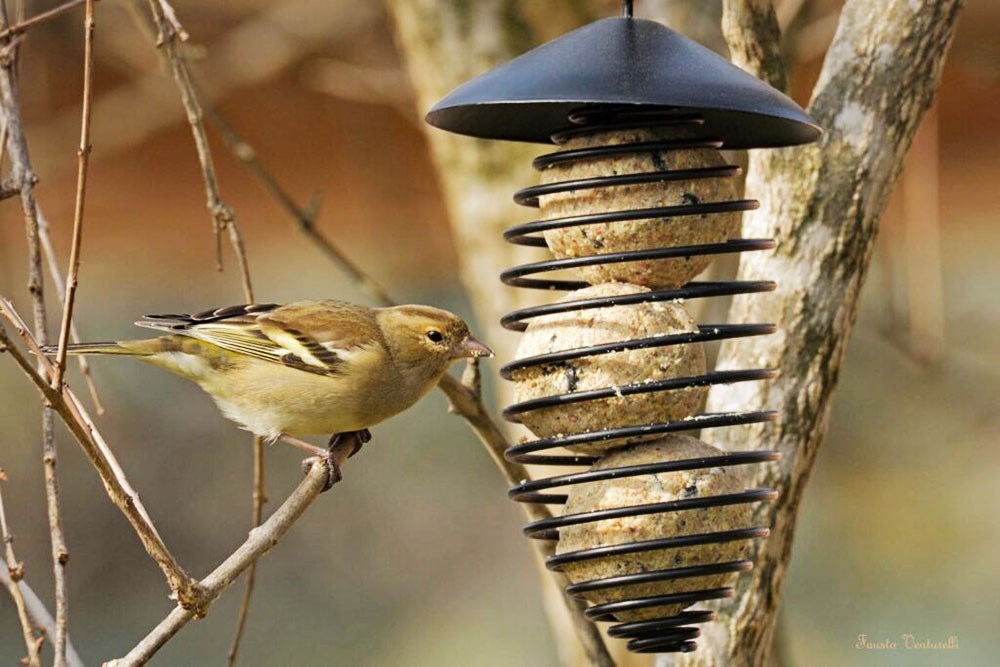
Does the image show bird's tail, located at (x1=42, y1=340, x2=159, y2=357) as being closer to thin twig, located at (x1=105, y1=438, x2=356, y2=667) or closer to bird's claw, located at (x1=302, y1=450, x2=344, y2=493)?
bird's claw, located at (x1=302, y1=450, x2=344, y2=493)

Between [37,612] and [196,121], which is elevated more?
[196,121]

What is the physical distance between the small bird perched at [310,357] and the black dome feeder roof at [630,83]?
1.47 m

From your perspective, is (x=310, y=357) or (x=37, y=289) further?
(x=310, y=357)

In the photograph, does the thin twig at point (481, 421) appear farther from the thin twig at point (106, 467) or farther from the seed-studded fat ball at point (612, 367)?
the thin twig at point (106, 467)

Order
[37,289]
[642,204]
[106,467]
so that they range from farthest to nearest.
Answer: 1. [37,289]
2. [642,204]
3. [106,467]

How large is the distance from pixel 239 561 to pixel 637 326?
910 millimetres

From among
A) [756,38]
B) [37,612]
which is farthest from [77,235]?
[756,38]

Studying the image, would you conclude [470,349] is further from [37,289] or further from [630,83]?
[630,83]

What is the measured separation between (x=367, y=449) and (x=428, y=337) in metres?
3.73

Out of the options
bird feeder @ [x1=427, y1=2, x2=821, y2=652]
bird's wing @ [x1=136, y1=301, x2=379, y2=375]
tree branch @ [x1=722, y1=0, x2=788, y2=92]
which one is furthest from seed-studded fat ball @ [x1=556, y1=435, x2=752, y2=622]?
bird's wing @ [x1=136, y1=301, x2=379, y2=375]

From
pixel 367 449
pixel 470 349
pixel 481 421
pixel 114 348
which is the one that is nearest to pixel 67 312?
pixel 481 421

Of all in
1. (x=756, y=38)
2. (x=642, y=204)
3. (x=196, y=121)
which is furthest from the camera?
(x=756, y=38)

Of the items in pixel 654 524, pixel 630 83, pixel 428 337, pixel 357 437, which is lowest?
pixel 357 437

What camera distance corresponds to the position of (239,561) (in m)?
2.73
